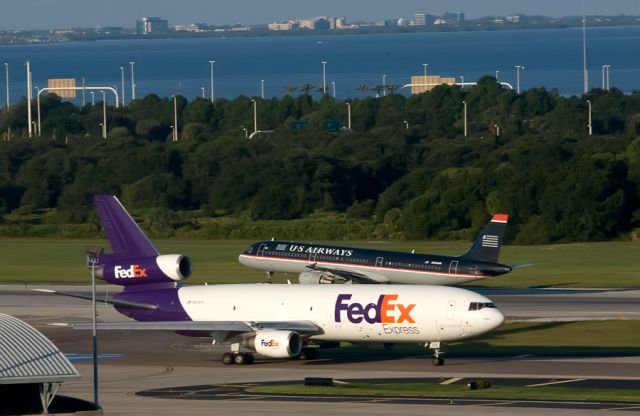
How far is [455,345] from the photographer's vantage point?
6506 centimetres

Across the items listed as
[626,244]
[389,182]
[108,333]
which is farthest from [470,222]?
[108,333]

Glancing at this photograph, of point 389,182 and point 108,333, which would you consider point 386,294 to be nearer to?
point 108,333

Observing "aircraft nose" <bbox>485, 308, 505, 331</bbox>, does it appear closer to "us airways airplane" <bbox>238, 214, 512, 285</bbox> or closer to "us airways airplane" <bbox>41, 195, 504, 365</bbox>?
"us airways airplane" <bbox>41, 195, 504, 365</bbox>

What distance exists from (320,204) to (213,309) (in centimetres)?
8356

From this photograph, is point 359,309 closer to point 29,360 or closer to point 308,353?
point 308,353

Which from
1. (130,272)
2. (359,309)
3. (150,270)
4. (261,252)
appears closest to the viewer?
(359,309)

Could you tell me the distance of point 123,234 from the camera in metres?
65.0

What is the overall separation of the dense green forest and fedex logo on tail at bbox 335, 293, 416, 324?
65.6 m

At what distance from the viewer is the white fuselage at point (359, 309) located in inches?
2228

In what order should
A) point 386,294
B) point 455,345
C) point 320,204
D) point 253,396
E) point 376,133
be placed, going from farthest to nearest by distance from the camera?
point 376,133, point 320,204, point 455,345, point 386,294, point 253,396

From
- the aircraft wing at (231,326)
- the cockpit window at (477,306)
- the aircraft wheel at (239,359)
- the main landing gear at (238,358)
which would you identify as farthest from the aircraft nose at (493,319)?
the aircraft wheel at (239,359)

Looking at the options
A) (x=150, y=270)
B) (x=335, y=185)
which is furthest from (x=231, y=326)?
(x=335, y=185)

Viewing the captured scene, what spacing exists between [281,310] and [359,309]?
4001 millimetres

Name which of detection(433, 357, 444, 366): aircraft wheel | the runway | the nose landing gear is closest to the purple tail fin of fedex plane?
the runway
